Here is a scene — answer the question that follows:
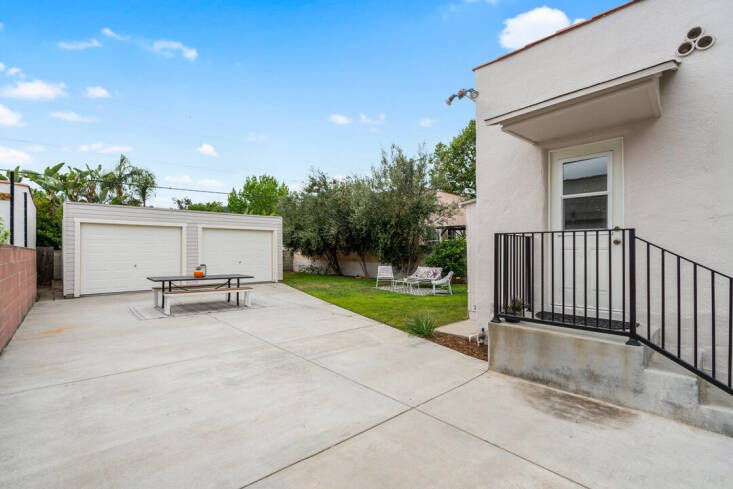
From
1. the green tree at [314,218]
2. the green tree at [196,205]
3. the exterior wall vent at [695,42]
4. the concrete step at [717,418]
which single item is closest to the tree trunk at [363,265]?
the green tree at [314,218]

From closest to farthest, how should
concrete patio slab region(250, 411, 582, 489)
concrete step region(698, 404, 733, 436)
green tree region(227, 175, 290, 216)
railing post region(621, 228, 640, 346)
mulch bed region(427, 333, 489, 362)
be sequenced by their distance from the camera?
concrete patio slab region(250, 411, 582, 489) < concrete step region(698, 404, 733, 436) < railing post region(621, 228, 640, 346) < mulch bed region(427, 333, 489, 362) < green tree region(227, 175, 290, 216)

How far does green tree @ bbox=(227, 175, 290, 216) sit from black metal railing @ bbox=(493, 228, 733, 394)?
34.7 meters

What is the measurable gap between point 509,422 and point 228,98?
56.8ft

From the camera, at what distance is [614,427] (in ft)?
8.26

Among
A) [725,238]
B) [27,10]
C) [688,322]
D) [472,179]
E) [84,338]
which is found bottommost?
[84,338]

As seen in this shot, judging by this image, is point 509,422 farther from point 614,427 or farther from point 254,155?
point 254,155

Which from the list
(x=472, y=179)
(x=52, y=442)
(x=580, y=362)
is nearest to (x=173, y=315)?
(x=52, y=442)

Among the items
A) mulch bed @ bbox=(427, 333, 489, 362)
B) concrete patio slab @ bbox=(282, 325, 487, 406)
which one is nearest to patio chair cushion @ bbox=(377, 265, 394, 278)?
concrete patio slab @ bbox=(282, 325, 487, 406)

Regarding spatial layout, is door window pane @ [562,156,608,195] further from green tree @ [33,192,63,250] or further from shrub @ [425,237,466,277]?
green tree @ [33,192,63,250]

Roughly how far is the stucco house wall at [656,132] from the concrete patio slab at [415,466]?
283 cm

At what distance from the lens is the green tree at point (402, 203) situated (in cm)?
1220

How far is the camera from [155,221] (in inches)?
426

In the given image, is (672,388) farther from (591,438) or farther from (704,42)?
(704,42)

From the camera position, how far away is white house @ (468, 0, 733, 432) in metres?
2.96
